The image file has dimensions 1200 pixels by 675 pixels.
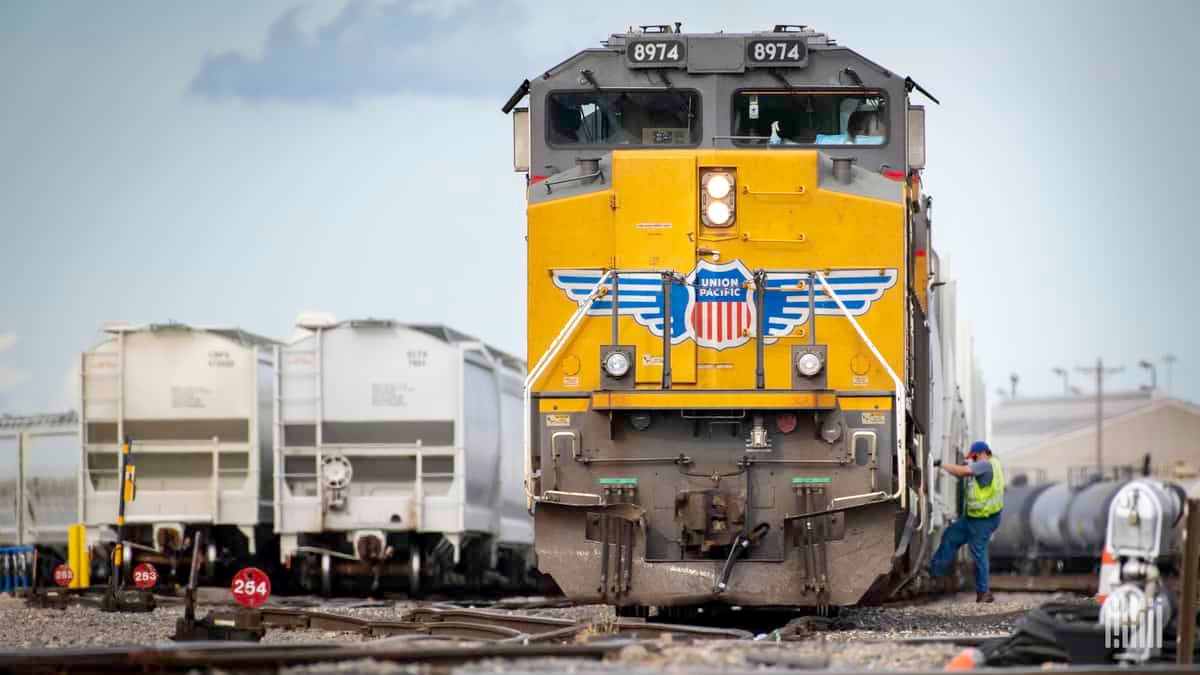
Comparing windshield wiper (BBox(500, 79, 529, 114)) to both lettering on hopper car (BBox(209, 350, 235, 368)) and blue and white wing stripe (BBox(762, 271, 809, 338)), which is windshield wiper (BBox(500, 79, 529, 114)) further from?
lettering on hopper car (BBox(209, 350, 235, 368))

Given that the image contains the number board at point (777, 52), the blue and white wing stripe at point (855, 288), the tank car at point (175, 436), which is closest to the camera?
the blue and white wing stripe at point (855, 288)

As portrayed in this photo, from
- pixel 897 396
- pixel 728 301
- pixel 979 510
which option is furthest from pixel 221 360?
pixel 897 396

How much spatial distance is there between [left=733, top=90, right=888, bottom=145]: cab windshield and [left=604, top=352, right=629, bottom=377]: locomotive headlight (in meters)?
1.91

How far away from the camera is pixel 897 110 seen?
12.6 meters

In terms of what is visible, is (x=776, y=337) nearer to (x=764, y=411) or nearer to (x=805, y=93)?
(x=764, y=411)

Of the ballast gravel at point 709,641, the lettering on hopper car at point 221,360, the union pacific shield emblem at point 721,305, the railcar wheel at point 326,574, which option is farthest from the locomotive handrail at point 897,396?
the lettering on hopper car at point 221,360

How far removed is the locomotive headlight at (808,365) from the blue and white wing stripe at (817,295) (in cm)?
23

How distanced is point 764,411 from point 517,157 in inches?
104

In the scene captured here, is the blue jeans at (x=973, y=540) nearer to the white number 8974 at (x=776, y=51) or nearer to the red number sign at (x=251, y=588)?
the white number 8974 at (x=776, y=51)

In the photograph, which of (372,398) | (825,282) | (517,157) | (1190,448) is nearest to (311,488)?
(372,398)

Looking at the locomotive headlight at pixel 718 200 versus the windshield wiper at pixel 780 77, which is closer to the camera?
the locomotive headlight at pixel 718 200

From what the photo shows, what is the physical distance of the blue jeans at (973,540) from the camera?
1677cm

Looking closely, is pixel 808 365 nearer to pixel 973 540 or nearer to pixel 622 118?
pixel 622 118

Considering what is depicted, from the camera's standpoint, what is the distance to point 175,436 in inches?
856
